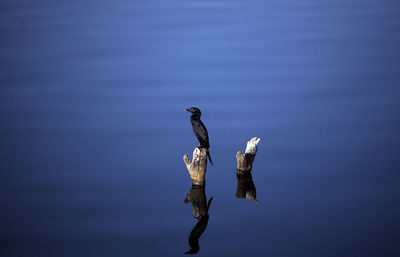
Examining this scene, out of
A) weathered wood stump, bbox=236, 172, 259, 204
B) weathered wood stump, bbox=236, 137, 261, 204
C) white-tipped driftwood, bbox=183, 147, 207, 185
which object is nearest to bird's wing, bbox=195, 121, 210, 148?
white-tipped driftwood, bbox=183, 147, 207, 185

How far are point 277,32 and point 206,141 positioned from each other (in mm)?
9514

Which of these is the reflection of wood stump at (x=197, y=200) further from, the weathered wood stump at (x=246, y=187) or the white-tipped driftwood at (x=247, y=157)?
the white-tipped driftwood at (x=247, y=157)

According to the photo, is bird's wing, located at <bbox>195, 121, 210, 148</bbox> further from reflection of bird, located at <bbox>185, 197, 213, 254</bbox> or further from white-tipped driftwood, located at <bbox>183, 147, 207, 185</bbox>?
reflection of bird, located at <bbox>185, 197, 213, 254</bbox>

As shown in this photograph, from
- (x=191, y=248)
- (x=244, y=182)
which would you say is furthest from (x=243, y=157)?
(x=191, y=248)

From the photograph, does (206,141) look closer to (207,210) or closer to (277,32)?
(207,210)

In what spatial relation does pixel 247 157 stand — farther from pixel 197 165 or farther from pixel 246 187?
pixel 197 165

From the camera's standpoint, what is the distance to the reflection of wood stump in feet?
31.5

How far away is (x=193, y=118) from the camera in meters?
10.2

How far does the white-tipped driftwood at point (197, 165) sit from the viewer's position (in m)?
9.73

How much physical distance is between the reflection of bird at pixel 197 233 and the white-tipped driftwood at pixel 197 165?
530 millimetres

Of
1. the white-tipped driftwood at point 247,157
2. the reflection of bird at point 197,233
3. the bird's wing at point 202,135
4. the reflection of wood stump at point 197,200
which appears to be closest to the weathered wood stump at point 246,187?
the white-tipped driftwood at point 247,157

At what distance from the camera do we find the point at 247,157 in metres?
10.4

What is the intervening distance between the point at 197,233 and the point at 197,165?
1.23 m

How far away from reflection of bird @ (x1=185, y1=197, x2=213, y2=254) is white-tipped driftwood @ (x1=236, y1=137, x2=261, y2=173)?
3.44ft
